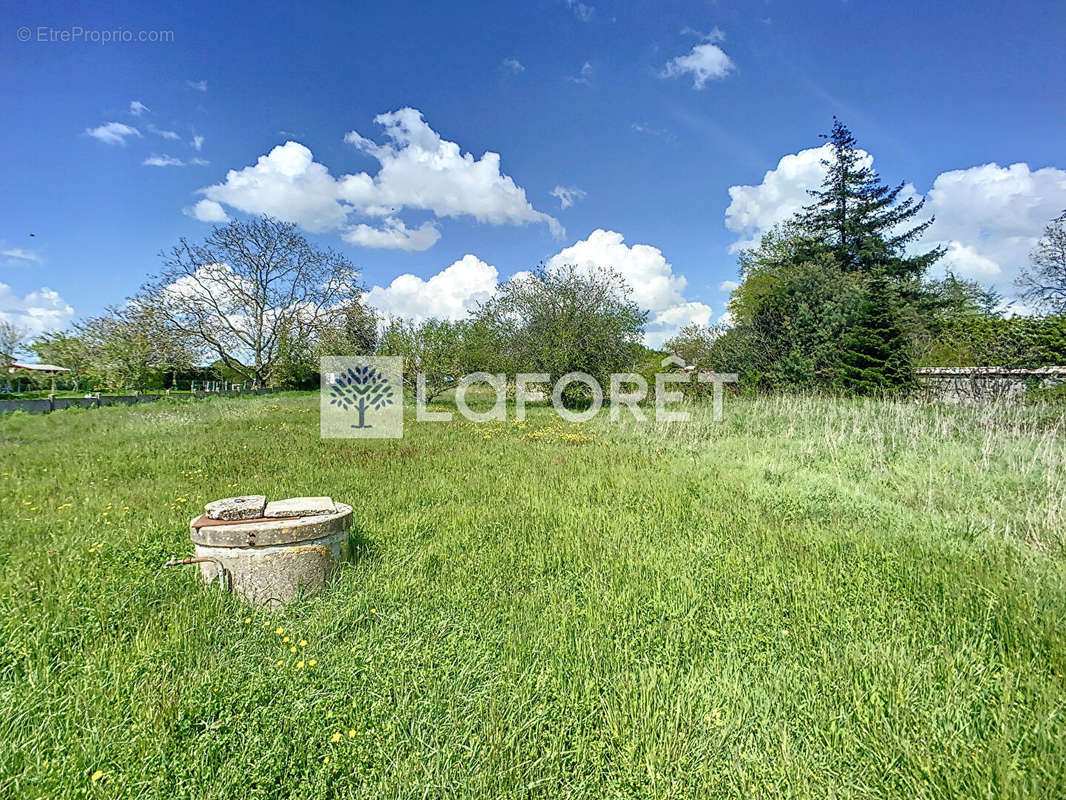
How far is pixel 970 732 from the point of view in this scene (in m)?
1.91

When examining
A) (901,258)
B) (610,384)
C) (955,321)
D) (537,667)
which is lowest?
(537,667)

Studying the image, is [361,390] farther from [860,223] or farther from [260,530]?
[860,223]

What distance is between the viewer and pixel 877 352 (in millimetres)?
16125

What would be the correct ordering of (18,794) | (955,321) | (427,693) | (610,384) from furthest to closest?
(955,321), (610,384), (427,693), (18,794)

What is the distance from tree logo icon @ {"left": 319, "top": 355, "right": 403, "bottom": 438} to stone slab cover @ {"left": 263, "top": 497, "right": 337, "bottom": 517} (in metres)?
7.91

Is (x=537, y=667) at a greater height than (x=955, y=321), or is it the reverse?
(x=955, y=321)

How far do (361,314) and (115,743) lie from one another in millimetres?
30241

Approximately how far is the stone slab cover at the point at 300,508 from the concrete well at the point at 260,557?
8.1 inches

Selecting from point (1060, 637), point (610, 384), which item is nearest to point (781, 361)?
point (610, 384)

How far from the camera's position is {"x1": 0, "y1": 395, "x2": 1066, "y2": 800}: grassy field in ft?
5.65

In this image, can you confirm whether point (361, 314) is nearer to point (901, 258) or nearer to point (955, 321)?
point (901, 258)

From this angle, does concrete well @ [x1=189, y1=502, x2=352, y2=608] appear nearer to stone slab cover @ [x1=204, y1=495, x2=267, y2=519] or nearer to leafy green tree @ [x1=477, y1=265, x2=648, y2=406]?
stone slab cover @ [x1=204, y1=495, x2=267, y2=519]

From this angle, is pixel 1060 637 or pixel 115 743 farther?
pixel 1060 637

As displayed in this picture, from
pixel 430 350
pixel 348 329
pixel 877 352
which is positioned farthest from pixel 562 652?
pixel 348 329
